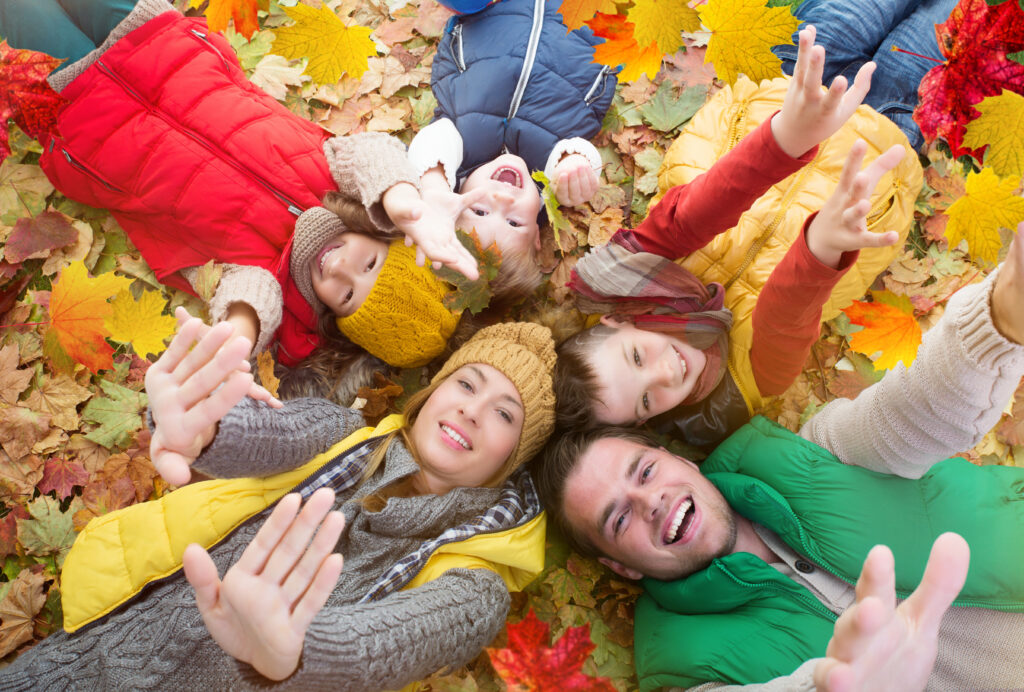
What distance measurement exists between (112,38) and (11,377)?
5.21 ft

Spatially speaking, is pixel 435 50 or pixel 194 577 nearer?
pixel 194 577

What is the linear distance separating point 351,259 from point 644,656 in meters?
2.04

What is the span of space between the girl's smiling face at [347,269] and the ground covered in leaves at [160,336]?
505mm

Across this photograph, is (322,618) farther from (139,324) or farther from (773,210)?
(773,210)

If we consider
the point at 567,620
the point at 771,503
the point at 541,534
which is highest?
the point at 771,503

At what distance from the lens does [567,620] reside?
2.72m

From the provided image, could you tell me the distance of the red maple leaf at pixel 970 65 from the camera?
1.91 m

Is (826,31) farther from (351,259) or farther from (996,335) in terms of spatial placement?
(351,259)

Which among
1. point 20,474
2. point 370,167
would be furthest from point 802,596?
point 20,474

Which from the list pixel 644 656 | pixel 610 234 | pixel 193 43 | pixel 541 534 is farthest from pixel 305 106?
pixel 644 656

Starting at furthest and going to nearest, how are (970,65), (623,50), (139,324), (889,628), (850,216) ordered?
(139,324), (623,50), (970,65), (850,216), (889,628)

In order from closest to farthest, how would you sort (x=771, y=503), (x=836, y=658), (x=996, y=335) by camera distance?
1. (x=836, y=658)
2. (x=996, y=335)
3. (x=771, y=503)

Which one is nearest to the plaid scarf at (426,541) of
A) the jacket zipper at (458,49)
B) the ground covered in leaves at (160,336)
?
the ground covered in leaves at (160,336)

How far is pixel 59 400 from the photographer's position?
9.29 feet
